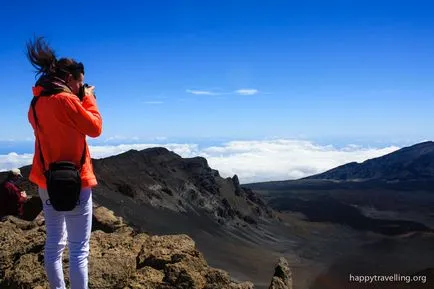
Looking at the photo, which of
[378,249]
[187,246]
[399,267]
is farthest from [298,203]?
[187,246]

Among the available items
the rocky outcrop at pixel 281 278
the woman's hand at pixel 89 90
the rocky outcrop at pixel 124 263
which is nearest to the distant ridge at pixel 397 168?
the rocky outcrop at pixel 281 278

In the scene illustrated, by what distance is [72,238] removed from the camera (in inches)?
180

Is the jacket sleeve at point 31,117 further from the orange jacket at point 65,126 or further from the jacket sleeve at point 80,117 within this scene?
the jacket sleeve at point 80,117

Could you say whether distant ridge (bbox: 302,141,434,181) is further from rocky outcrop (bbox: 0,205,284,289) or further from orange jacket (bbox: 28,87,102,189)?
orange jacket (bbox: 28,87,102,189)

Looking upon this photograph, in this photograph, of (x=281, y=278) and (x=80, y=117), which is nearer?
(x=80, y=117)

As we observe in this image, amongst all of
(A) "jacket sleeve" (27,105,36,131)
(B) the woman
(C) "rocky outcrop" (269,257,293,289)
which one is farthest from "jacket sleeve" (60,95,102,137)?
(C) "rocky outcrop" (269,257,293,289)

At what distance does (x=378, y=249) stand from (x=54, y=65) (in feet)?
193

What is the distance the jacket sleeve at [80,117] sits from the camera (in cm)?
434

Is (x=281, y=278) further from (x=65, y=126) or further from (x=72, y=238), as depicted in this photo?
(x=65, y=126)

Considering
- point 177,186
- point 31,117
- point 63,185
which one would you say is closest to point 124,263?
point 63,185

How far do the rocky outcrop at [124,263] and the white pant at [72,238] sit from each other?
1.48m

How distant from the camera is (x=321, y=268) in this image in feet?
152

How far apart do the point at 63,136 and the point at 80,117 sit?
0.25m

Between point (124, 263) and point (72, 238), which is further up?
point (72, 238)
